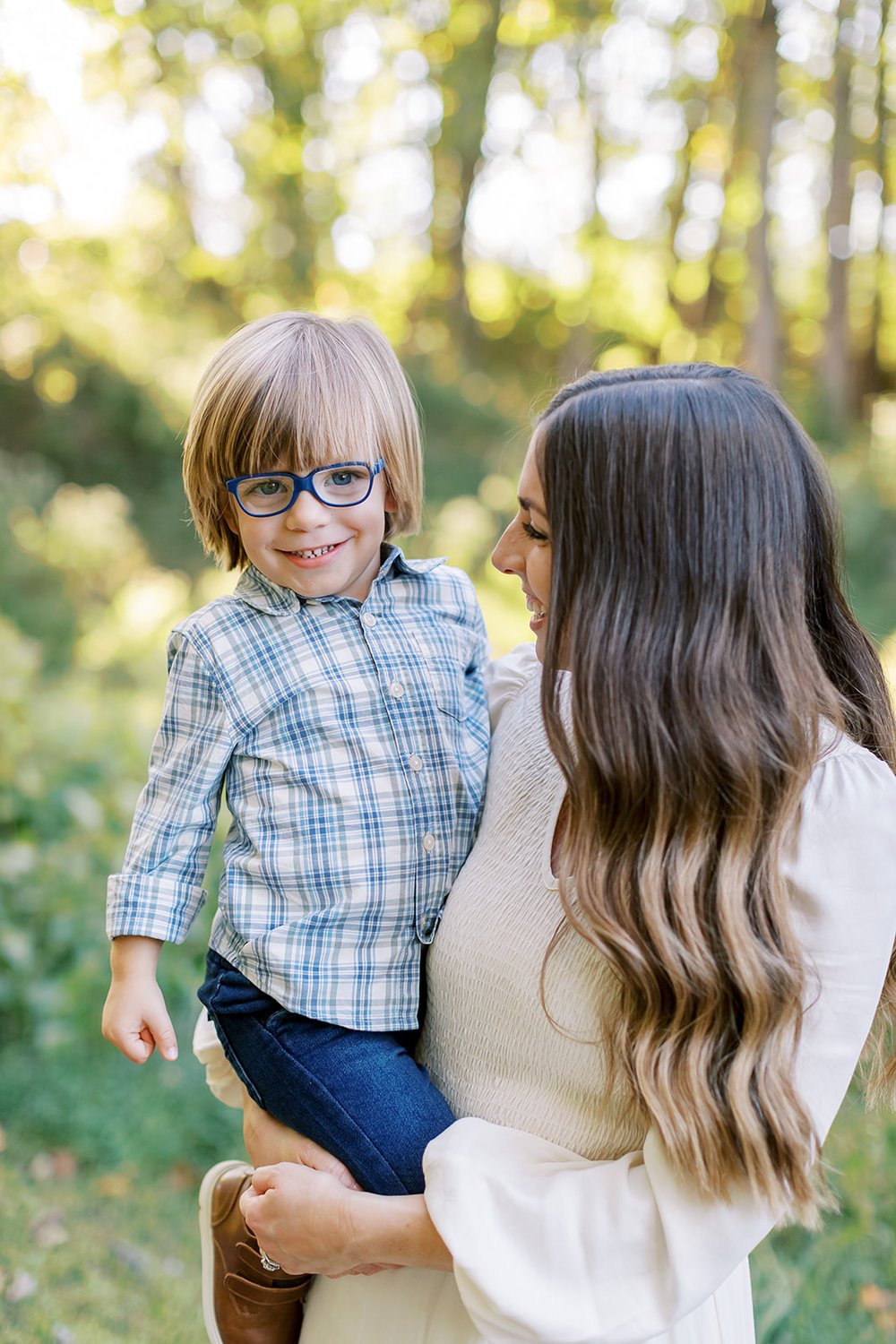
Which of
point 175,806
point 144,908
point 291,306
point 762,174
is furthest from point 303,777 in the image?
point 291,306

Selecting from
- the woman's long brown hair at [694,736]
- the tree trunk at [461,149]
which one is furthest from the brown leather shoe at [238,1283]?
the tree trunk at [461,149]

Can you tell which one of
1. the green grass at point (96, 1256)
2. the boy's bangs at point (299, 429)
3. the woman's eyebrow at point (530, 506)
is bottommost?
the green grass at point (96, 1256)

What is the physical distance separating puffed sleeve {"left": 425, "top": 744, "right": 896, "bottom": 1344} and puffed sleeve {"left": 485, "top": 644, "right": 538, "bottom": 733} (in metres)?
0.61

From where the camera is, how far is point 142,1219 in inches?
118

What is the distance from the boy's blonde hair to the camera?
5.05ft

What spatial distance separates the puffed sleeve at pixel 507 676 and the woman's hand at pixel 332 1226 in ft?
2.25

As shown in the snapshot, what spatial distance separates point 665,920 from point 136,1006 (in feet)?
2.60

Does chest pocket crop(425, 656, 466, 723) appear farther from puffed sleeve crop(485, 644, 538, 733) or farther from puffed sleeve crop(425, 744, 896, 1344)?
puffed sleeve crop(425, 744, 896, 1344)

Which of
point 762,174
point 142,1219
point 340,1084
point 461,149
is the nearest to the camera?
point 340,1084

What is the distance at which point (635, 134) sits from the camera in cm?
1130

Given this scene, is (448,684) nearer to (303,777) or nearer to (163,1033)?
(303,777)

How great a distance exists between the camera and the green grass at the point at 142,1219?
2568mm

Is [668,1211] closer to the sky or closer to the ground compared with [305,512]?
closer to the ground

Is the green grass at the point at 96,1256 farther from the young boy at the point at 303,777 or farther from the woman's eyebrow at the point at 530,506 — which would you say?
the woman's eyebrow at the point at 530,506
